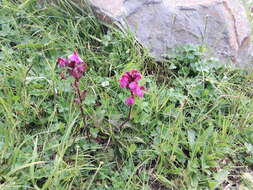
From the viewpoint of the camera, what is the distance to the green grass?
1.68m

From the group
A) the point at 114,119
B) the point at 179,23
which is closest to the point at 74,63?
the point at 114,119

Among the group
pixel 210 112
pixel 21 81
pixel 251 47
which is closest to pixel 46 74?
pixel 21 81

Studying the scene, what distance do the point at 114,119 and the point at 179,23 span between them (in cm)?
114

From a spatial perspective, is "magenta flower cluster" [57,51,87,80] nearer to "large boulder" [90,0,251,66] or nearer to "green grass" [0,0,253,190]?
"green grass" [0,0,253,190]

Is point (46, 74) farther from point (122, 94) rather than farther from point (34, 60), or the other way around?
point (122, 94)

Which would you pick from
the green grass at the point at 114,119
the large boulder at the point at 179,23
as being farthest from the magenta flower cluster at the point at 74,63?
the large boulder at the point at 179,23

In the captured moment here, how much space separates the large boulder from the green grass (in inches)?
5.5

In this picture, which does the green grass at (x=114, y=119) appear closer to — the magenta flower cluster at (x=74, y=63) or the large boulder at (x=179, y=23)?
the large boulder at (x=179, y=23)

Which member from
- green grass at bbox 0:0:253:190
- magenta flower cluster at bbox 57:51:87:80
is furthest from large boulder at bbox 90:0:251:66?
magenta flower cluster at bbox 57:51:87:80

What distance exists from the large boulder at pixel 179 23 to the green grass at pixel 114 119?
140mm

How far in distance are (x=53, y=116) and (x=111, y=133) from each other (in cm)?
38

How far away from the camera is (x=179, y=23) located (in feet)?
8.25

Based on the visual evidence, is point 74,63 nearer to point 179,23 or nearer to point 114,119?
point 114,119

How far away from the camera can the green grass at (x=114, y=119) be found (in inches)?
66.1
